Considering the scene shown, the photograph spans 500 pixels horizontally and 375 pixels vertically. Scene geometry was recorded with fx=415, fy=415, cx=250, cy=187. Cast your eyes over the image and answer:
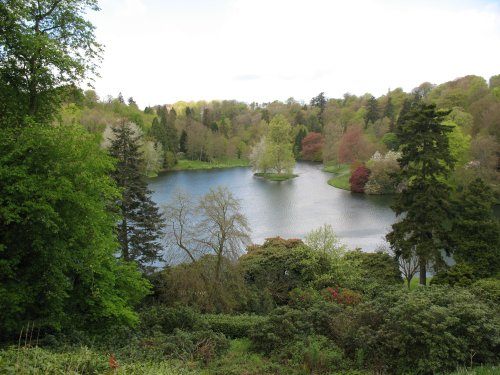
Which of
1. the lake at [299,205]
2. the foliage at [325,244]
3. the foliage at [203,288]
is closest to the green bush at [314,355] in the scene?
the foliage at [203,288]

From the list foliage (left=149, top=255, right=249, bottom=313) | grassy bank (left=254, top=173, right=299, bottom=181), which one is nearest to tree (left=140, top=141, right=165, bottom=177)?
grassy bank (left=254, top=173, right=299, bottom=181)

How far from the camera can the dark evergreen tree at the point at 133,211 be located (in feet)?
61.4

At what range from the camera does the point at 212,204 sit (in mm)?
17438

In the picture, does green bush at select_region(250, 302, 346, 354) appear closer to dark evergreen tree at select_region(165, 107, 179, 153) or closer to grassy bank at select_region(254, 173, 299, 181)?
grassy bank at select_region(254, 173, 299, 181)

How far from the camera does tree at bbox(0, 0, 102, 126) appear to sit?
33.2 ft

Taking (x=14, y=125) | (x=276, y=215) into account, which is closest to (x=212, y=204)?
(x=14, y=125)

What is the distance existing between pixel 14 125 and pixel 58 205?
2834 mm

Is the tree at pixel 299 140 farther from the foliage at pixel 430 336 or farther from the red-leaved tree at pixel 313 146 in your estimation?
the foliage at pixel 430 336

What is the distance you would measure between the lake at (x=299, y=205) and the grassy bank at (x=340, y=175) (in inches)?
45.3

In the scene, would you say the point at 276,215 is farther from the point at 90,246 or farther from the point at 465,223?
the point at 90,246

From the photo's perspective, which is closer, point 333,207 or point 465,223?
point 465,223

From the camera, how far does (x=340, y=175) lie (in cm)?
5697

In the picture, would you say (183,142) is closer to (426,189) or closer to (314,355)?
(426,189)

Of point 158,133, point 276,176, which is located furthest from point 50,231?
point 158,133
